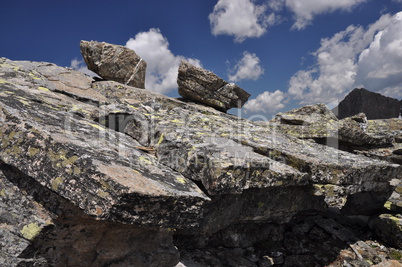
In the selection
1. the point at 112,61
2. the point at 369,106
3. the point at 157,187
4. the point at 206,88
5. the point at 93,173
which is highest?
the point at 369,106

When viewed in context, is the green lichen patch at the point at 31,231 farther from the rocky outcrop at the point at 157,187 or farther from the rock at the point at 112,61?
the rock at the point at 112,61

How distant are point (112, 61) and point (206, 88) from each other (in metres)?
6.94

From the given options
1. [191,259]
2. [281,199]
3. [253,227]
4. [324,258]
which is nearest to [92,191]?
[191,259]

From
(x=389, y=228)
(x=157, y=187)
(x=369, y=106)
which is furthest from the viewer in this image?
(x=369, y=106)

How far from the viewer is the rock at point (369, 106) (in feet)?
108

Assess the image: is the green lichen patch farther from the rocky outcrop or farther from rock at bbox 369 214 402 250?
rock at bbox 369 214 402 250

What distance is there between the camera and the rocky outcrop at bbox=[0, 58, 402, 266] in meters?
3.91

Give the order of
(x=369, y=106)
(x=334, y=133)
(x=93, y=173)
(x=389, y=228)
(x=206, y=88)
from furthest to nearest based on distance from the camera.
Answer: (x=369, y=106) → (x=206, y=88) → (x=334, y=133) → (x=389, y=228) → (x=93, y=173)

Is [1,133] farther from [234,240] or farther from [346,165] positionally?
[346,165]

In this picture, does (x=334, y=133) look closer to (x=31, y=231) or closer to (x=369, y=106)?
(x=31, y=231)

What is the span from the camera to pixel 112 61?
16.7 meters

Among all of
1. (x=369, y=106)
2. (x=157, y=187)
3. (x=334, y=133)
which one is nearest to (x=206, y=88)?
(x=334, y=133)

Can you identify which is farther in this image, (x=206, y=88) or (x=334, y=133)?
(x=206, y=88)

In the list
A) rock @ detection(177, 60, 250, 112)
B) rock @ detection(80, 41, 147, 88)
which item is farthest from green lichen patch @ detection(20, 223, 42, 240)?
rock @ detection(80, 41, 147, 88)
